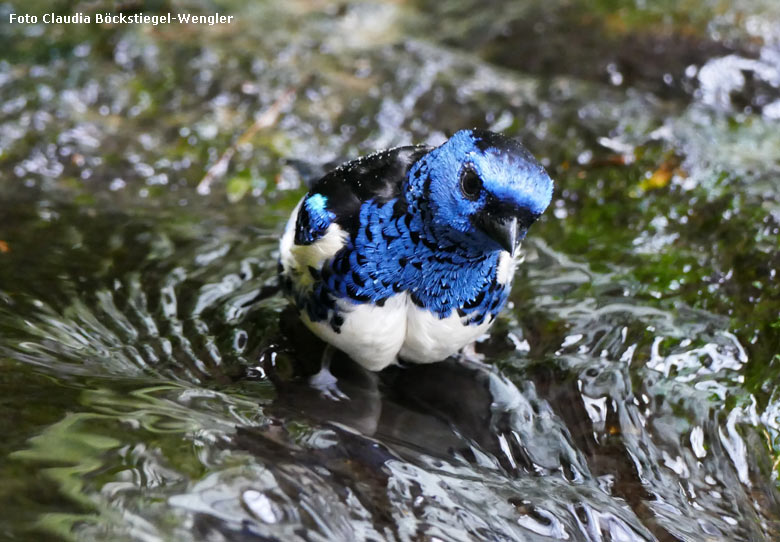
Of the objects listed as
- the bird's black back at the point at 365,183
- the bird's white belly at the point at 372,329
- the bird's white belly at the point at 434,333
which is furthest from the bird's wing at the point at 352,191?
the bird's white belly at the point at 434,333

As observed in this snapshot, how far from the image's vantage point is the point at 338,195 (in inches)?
115

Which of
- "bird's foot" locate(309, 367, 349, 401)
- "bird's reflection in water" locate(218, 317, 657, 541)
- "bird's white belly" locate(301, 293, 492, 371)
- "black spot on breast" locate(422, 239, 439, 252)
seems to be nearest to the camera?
"bird's reflection in water" locate(218, 317, 657, 541)

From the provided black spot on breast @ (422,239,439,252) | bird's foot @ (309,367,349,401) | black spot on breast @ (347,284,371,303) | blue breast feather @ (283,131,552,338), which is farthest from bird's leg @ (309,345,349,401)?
black spot on breast @ (422,239,439,252)

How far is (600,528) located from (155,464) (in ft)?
4.54

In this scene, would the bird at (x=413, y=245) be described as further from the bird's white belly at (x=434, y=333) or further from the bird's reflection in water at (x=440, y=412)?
the bird's reflection in water at (x=440, y=412)

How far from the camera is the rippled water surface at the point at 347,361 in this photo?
2.39m

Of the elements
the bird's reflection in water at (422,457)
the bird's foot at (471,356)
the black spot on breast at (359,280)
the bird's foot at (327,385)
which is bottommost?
the bird's reflection in water at (422,457)

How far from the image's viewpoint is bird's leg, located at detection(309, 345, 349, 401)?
3.06 meters

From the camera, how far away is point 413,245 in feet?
8.98

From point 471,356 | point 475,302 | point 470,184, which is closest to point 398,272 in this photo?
point 475,302

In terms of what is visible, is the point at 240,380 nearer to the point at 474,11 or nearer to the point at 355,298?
the point at 355,298

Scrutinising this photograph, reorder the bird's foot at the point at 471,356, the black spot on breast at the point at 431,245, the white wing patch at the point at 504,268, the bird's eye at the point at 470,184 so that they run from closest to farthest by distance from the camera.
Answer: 1. the bird's eye at the point at 470,184
2. the black spot on breast at the point at 431,245
3. the white wing patch at the point at 504,268
4. the bird's foot at the point at 471,356

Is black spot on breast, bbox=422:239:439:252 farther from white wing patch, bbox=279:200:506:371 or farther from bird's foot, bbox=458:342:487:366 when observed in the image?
bird's foot, bbox=458:342:487:366

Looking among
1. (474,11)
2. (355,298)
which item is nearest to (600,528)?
(355,298)
